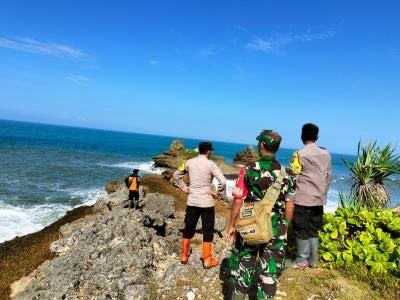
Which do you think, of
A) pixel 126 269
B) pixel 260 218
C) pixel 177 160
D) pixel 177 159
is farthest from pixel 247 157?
pixel 260 218

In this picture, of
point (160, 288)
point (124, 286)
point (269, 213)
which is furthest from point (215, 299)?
point (269, 213)

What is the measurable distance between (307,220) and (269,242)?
204cm

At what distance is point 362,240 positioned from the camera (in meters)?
7.50

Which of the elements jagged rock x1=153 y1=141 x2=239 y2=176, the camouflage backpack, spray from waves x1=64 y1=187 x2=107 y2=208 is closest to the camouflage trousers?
the camouflage backpack

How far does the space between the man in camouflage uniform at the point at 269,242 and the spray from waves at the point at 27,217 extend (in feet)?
54.2

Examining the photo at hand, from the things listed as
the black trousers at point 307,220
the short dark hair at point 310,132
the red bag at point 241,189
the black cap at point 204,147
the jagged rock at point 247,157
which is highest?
the short dark hair at point 310,132

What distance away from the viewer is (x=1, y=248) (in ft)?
52.4

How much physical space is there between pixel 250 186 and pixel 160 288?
11.6 ft

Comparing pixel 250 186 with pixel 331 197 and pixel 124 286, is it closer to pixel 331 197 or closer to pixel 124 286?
pixel 124 286

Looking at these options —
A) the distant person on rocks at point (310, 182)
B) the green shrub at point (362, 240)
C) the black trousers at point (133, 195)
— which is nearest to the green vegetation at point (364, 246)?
the green shrub at point (362, 240)

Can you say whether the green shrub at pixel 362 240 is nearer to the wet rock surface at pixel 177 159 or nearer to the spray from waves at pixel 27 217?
the spray from waves at pixel 27 217

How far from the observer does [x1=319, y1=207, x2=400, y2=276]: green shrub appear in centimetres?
706

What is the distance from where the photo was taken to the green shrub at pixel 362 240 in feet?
23.2

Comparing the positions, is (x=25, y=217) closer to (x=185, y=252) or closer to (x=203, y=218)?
(x=185, y=252)
